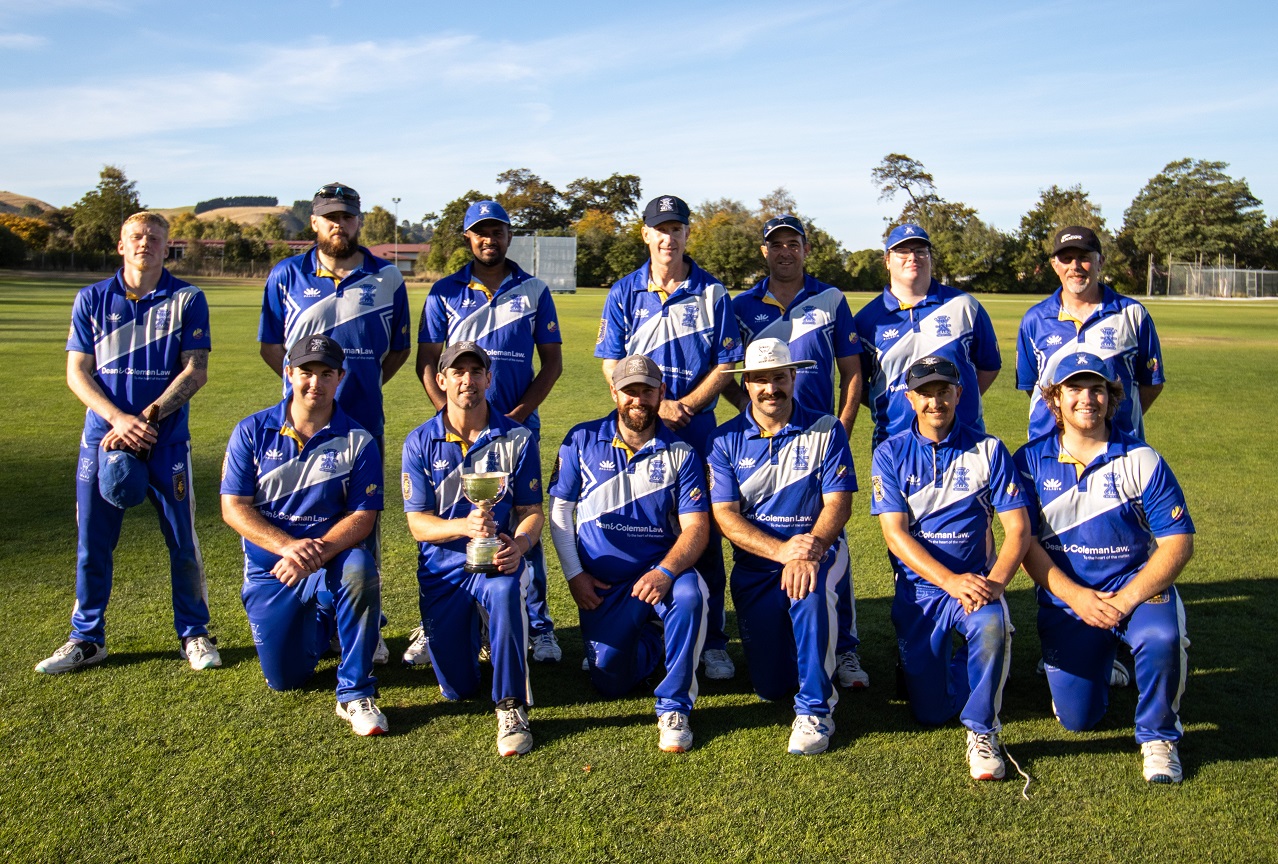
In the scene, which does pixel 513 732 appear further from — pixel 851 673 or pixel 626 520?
pixel 851 673

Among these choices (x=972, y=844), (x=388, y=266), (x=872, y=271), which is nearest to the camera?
(x=972, y=844)

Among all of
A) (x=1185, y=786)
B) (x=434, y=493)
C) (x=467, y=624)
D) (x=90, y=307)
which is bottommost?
(x=1185, y=786)

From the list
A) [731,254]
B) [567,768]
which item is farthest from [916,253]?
[731,254]

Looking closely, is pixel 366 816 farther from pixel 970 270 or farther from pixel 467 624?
pixel 970 270

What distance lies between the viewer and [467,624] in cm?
455

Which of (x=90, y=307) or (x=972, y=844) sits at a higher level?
(x=90, y=307)

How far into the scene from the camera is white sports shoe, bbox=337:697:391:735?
4219mm

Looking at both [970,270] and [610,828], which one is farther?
[970,270]

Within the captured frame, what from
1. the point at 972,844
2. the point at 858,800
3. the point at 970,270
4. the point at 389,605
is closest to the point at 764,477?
the point at 858,800

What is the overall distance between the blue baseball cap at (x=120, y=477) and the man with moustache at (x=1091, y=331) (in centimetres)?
460

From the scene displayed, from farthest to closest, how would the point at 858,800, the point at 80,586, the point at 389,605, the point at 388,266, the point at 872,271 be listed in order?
1. the point at 872,271
2. the point at 389,605
3. the point at 388,266
4. the point at 80,586
5. the point at 858,800

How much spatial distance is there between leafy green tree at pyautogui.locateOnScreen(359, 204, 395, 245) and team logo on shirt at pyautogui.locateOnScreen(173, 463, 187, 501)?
125m

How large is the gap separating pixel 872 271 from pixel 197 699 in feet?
200

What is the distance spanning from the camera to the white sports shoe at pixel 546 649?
5.17 m
